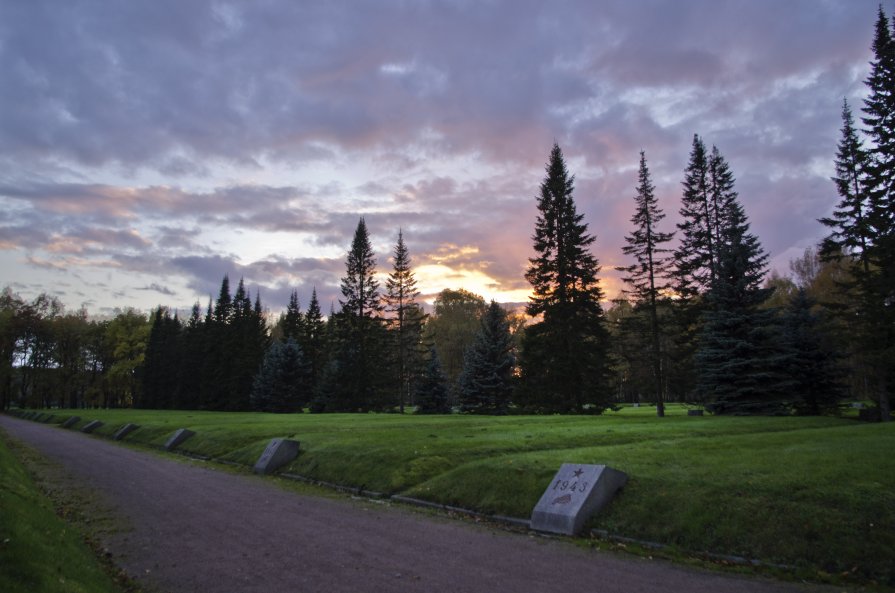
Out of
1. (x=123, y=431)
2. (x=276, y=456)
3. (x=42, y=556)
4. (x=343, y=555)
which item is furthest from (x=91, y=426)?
(x=343, y=555)

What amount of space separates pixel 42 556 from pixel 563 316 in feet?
119

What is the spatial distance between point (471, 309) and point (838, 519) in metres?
90.0

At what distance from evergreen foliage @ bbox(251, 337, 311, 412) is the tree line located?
0.52 ft

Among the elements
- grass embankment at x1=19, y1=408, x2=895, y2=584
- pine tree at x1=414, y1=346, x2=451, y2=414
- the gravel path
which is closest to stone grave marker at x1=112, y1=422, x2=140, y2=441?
grass embankment at x1=19, y1=408, x2=895, y2=584

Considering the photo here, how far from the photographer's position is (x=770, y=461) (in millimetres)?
11453

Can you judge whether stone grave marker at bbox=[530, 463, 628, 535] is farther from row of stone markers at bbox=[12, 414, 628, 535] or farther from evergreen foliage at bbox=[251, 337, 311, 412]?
evergreen foliage at bbox=[251, 337, 311, 412]

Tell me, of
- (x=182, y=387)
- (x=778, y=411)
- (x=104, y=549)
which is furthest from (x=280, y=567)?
(x=182, y=387)

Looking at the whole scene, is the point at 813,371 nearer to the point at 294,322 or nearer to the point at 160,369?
the point at 294,322

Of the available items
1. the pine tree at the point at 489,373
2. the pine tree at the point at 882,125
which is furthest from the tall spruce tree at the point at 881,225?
the pine tree at the point at 489,373

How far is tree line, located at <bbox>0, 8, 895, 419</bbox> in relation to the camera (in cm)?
2827

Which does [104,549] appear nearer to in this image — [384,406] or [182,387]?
[384,406]

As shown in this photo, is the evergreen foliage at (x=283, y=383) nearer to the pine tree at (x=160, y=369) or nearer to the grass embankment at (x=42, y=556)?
the pine tree at (x=160, y=369)

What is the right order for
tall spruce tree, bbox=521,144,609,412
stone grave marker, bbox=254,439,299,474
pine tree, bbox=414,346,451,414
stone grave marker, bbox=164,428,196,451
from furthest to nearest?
pine tree, bbox=414,346,451,414 → tall spruce tree, bbox=521,144,609,412 → stone grave marker, bbox=164,428,196,451 → stone grave marker, bbox=254,439,299,474

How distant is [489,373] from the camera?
45875 millimetres
